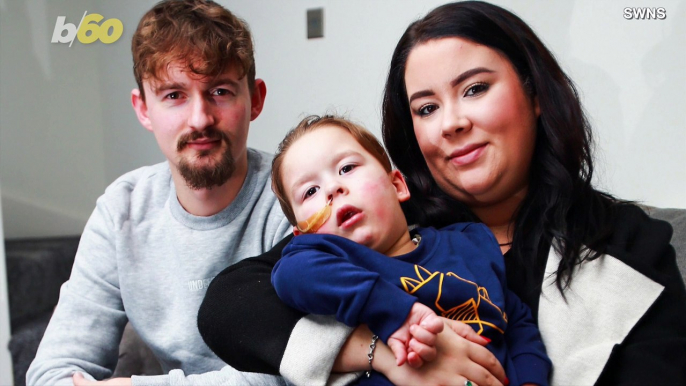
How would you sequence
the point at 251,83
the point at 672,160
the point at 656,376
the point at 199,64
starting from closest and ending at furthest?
the point at 656,376, the point at 199,64, the point at 251,83, the point at 672,160

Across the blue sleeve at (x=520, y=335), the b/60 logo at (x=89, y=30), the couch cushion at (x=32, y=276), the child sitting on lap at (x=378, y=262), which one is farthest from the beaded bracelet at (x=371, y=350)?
the b/60 logo at (x=89, y=30)

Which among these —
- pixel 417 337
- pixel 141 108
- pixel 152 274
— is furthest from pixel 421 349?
pixel 141 108

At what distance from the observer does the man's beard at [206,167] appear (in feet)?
4.50

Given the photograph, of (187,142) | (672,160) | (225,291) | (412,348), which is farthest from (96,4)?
(672,160)

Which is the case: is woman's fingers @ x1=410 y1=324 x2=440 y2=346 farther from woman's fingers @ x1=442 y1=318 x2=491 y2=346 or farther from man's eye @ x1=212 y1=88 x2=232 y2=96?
man's eye @ x1=212 y1=88 x2=232 y2=96

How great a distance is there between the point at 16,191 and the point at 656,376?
73.1 inches

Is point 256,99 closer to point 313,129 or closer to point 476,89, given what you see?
point 313,129

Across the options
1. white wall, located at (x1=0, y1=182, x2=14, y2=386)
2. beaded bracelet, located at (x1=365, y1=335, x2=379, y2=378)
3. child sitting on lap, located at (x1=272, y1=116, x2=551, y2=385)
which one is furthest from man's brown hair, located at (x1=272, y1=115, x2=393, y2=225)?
white wall, located at (x1=0, y1=182, x2=14, y2=386)

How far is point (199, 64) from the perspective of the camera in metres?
1.35

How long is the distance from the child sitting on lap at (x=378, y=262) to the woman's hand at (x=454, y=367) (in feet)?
0.14

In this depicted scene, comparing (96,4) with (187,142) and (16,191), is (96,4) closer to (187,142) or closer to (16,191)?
(16,191)

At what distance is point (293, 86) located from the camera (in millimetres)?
1861

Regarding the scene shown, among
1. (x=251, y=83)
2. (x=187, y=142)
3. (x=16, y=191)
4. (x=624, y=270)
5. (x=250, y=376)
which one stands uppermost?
(x=251, y=83)

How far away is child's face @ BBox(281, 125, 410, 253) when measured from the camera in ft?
3.35
